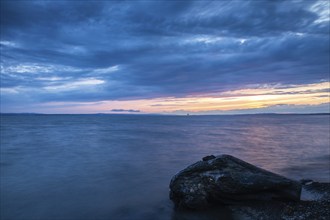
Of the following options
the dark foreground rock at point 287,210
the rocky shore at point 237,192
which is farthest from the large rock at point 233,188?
the dark foreground rock at point 287,210

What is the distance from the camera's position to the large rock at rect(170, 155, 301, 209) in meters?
11.8

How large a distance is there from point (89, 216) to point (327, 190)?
10.9m

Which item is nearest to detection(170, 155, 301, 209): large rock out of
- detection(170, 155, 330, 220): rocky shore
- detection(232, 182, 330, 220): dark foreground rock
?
detection(170, 155, 330, 220): rocky shore

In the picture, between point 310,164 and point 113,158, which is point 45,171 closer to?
point 113,158

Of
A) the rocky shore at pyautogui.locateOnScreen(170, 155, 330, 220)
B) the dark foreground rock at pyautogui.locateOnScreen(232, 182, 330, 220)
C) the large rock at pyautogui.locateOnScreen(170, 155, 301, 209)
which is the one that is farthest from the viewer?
the large rock at pyautogui.locateOnScreen(170, 155, 301, 209)

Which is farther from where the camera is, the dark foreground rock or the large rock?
the large rock

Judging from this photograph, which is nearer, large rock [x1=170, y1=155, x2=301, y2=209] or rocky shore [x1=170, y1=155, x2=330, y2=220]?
rocky shore [x1=170, y1=155, x2=330, y2=220]

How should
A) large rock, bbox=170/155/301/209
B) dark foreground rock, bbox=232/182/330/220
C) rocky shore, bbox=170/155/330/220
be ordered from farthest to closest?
1. large rock, bbox=170/155/301/209
2. rocky shore, bbox=170/155/330/220
3. dark foreground rock, bbox=232/182/330/220

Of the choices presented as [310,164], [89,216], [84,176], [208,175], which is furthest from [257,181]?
[310,164]

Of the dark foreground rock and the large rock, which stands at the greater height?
the large rock

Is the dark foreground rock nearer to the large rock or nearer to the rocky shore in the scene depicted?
the rocky shore

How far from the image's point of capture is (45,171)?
21.5m

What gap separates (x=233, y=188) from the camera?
1180cm

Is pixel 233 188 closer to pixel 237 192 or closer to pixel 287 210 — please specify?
pixel 237 192
